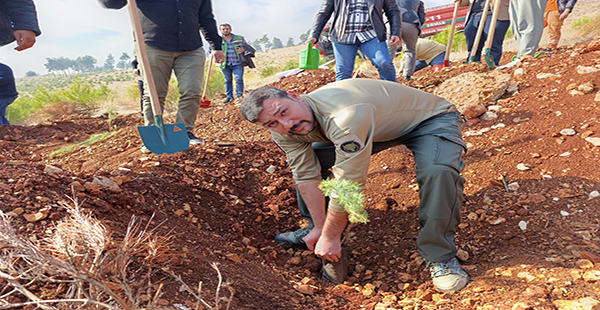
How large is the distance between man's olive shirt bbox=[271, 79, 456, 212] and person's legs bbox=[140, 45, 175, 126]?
1670 mm

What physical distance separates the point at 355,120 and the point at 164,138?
198 centimetres

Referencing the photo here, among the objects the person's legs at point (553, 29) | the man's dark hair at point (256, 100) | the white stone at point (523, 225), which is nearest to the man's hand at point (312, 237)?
the man's dark hair at point (256, 100)

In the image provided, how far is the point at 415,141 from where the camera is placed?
6.86ft

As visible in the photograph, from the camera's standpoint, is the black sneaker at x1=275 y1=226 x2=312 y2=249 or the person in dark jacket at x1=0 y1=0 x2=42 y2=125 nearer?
the black sneaker at x1=275 y1=226 x2=312 y2=249

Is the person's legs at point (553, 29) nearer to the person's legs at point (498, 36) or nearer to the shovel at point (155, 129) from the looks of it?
the person's legs at point (498, 36)

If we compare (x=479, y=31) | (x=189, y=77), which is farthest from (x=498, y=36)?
(x=189, y=77)

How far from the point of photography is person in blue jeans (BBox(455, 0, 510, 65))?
15.9 ft

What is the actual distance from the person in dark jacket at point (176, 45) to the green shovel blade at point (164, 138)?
32 centimetres

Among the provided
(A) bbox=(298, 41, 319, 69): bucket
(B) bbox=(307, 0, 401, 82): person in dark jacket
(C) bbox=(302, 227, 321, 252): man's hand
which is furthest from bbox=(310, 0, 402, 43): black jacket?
(C) bbox=(302, 227, 321, 252): man's hand

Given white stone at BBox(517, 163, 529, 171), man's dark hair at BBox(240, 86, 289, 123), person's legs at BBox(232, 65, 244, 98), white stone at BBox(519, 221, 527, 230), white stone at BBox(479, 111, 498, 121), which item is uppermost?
man's dark hair at BBox(240, 86, 289, 123)

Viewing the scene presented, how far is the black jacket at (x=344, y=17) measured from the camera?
374 cm

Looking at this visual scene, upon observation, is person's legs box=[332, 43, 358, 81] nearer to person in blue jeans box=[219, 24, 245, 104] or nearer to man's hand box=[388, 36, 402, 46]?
man's hand box=[388, 36, 402, 46]

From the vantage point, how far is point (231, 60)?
6664 mm

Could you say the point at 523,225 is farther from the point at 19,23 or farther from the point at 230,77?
the point at 230,77
